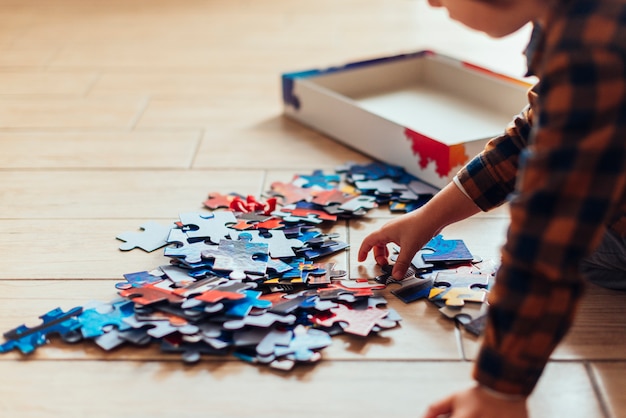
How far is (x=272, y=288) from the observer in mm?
1121

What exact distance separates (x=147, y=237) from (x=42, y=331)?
0.29 meters

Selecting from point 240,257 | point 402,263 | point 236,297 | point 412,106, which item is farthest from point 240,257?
point 412,106

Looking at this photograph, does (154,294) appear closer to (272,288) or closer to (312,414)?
(272,288)

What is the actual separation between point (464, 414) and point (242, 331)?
34cm

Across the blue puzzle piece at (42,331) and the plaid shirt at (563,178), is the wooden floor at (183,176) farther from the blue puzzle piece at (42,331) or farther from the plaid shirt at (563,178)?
the plaid shirt at (563,178)

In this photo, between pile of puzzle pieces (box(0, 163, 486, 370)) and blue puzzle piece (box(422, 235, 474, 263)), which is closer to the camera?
pile of puzzle pieces (box(0, 163, 486, 370))

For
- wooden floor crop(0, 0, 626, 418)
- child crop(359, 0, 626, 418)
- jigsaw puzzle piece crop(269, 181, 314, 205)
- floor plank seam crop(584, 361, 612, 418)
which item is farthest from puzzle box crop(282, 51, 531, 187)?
child crop(359, 0, 626, 418)

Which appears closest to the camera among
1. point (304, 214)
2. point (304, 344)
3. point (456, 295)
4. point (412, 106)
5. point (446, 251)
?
point (304, 344)

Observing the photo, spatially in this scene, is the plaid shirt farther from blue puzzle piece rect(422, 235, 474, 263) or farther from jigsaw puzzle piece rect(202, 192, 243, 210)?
jigsaw puzzle piece rect(202, 192, 243, 210)

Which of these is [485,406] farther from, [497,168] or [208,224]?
[208,224]

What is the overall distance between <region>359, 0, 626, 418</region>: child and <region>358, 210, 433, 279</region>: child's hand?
35 cm

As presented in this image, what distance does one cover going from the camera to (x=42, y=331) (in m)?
1.04

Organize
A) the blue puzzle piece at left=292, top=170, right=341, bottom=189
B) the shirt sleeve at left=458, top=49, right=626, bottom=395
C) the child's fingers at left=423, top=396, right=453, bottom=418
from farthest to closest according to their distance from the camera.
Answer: the blue puzzle piece at left=292, top=170, right=341, bottom=189
the child's fingers at left=423, top=396, right=453, bottom=418
the shirt sleeve at left=458, top=49, right=626, bottom=395

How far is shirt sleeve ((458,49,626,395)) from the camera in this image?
0.74m
